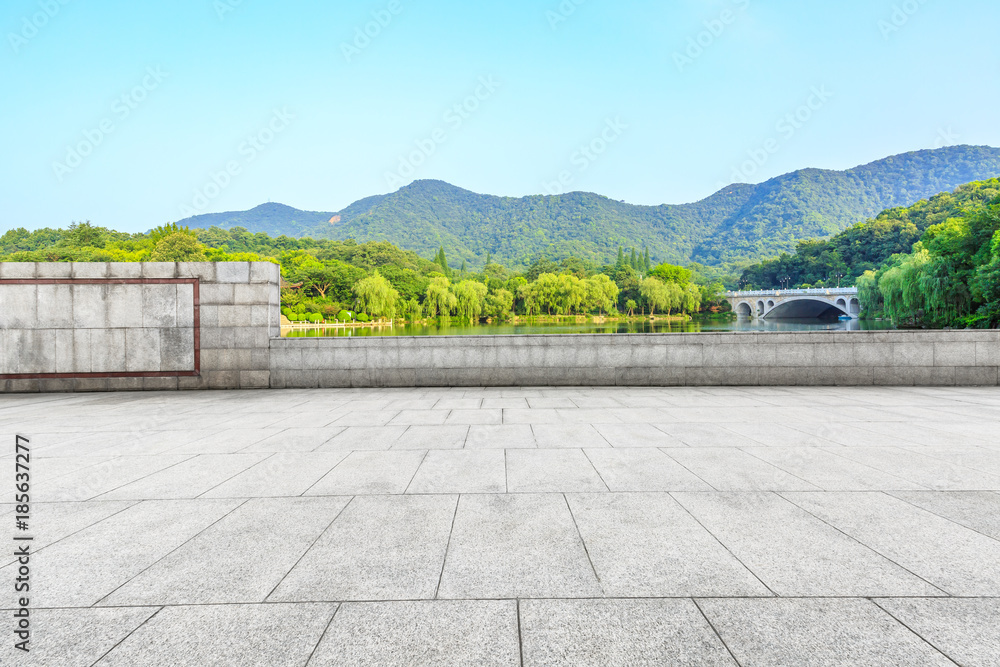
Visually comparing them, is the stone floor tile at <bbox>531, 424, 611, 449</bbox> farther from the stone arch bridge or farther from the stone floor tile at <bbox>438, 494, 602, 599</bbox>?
the stone arch bridge

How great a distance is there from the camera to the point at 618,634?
210cm

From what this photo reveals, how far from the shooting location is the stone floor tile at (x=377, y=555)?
8.02 ft

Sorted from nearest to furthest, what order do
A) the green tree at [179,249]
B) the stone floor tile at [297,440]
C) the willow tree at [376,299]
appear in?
the stone floor tile at [297,440] < the willow tree at [376,299] < the green tree at [179,249]

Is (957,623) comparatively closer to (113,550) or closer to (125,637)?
(125,637)

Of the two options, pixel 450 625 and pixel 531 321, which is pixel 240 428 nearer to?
pixel 450 625

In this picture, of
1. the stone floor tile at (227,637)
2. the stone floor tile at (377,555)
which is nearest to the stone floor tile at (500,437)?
the stone floor tile at (377,555)

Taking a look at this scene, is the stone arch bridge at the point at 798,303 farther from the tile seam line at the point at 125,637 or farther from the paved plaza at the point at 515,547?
the tile seam line at the point at 125,637

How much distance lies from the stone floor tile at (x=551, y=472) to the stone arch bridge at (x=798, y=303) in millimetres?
71402

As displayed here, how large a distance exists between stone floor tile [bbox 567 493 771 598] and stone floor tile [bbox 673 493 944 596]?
0.11 m

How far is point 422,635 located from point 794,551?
7.05 ft

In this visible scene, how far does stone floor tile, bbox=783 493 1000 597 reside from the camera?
2555 millimetres

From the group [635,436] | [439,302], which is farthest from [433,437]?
[439,302]

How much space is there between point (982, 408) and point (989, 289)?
3332 cm

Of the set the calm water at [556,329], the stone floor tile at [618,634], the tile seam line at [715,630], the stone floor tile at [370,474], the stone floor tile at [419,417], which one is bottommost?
the stone floor tile at [419,417]
